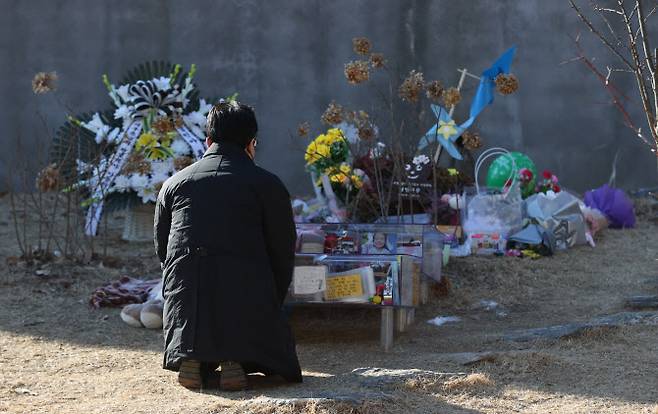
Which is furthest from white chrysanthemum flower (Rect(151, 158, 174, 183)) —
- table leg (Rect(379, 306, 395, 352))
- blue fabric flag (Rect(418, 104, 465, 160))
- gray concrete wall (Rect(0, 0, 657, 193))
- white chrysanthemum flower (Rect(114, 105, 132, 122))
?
table leg (Rect(379, 306, 395, 352))

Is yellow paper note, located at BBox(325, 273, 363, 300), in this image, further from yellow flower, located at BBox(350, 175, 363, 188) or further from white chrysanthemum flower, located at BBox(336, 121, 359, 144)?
white chrysanthemum flower, located at BBox(336, 121, 359, 144)

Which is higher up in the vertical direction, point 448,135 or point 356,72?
point 356,72

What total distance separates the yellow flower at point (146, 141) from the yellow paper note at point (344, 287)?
126 inches

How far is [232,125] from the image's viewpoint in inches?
193

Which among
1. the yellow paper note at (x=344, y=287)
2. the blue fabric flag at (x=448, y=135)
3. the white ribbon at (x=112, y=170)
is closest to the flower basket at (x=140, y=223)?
the white ribbon at (x=112, y=170)

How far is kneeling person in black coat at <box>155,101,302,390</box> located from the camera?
15.4ft

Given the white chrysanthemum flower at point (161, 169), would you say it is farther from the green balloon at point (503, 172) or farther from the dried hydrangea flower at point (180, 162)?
the green balloon at point (503, 172)

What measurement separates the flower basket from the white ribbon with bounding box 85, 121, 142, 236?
0.30m

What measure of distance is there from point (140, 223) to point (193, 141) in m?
0.82

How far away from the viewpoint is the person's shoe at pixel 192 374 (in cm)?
476

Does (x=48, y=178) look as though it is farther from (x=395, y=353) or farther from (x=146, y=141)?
(x=395, y=353)

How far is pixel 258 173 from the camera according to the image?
15.9 ft

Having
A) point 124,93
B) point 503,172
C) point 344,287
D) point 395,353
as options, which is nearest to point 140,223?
point 124,93

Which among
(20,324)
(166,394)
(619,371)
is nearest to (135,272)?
(20,324)
